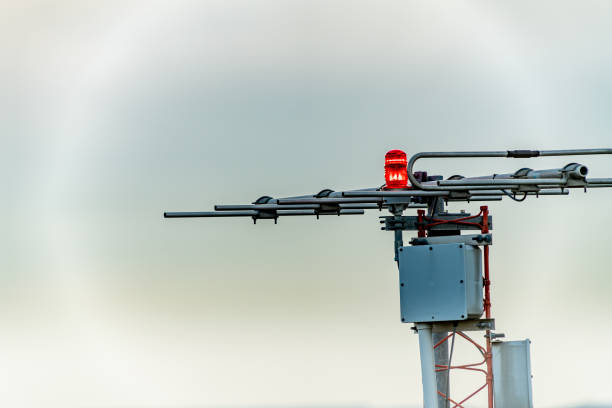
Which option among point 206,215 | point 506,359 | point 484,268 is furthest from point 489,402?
point 206,215

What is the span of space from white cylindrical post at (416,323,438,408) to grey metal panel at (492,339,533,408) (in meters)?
1.45

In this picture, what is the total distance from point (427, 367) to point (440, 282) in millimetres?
2132

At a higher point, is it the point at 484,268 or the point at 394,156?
the point at 394,156

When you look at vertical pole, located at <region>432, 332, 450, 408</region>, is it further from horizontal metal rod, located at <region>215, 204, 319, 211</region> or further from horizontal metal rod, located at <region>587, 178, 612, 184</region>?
horizontal metal rod, located at <region>587, 178, 612, 184</region>

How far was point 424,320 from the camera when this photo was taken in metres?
28.1

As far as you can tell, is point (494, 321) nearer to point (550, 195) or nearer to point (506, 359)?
point (506, 359)

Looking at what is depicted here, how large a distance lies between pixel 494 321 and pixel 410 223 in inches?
127

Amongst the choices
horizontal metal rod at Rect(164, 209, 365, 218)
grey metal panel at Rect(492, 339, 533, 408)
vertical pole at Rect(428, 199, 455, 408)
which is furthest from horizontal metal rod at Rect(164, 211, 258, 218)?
grey metal panel at Rect(492, 339, 533, 408)

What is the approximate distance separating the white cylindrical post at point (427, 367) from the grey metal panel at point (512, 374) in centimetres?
145

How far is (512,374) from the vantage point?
92.7ft

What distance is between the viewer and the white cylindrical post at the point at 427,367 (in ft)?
92.9

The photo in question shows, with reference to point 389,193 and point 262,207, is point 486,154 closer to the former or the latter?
point 389,193

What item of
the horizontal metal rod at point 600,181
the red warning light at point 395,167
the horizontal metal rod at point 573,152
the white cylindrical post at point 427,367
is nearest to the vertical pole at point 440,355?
the white cylindrical post at point 427,367

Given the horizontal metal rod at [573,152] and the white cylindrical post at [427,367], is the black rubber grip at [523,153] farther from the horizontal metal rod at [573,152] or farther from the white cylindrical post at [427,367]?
the white cylindrical post at [427,367]
